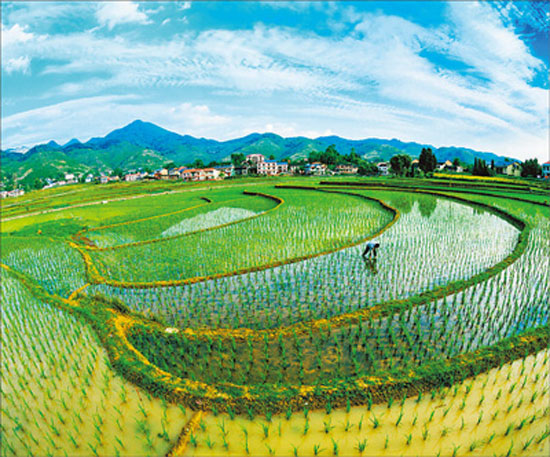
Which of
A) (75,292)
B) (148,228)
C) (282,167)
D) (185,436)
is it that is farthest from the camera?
(282,167)

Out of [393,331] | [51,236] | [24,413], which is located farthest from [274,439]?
[51,236]

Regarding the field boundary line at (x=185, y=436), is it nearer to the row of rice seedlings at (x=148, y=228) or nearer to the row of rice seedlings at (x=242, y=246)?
the row of rice seedlings at (x=242, y=246)

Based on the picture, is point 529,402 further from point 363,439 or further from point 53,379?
point 53,379

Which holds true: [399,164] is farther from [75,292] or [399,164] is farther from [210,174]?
[75,292]

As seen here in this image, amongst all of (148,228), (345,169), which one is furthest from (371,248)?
(345,169)

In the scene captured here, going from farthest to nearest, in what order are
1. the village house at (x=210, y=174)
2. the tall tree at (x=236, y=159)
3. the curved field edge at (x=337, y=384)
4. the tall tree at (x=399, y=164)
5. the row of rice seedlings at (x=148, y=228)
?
the tall tree at (x=236, y=159) < the village house at (x=210, y=174) < the tall tree at (x=399, y=164) < the row of rice seedlings at (x=148, y=228) < the curved field edge at (x=337, y=384)

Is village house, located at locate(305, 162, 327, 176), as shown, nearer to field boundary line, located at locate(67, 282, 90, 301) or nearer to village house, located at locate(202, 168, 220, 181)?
village house, located at locate(202, 168, 220, 181)

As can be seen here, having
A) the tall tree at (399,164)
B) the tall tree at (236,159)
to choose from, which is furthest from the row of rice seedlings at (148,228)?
the tall tree at (236,159)
